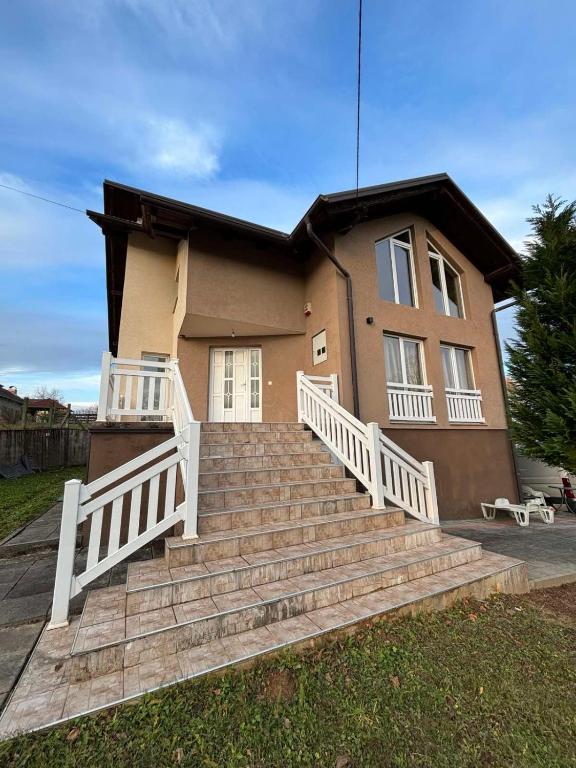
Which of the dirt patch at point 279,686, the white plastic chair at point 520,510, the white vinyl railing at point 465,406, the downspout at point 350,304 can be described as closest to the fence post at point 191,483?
the dirt patch at point 279,686

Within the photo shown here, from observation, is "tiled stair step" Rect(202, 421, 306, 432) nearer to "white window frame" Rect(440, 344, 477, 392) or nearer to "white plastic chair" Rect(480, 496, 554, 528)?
"white window frame" Rect(440, 344, 477, 392)

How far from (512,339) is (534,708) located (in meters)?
4.04

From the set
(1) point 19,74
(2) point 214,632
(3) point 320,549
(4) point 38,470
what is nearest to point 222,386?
(3) point 320,549

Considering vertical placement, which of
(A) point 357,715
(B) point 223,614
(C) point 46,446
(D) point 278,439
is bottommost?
(A) point 357,715

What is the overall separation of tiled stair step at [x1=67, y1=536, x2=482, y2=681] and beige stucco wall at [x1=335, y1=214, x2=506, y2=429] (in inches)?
138

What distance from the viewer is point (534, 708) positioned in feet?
6.34

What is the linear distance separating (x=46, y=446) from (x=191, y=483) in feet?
41.8

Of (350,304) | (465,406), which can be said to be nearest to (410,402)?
(465,406)

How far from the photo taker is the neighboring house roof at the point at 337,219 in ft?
20.2

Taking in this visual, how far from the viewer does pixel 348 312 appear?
645 cm

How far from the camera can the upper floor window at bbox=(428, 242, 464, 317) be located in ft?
27.5

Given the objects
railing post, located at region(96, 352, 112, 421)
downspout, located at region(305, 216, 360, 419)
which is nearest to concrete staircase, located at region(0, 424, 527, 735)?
railing post, located at region(96, 352, 112, 421)

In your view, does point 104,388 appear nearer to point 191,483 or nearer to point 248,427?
point 248,427

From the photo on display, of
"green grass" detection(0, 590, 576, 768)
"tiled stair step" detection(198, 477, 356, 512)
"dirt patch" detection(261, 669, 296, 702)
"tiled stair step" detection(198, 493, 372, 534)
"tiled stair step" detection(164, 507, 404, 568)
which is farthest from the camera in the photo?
"tiled stair step" detection(198, 477, 356, 512)
